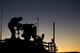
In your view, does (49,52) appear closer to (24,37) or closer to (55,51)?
(55,51)

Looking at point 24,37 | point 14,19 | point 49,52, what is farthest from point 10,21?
point 49,52

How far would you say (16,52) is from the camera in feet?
89.4

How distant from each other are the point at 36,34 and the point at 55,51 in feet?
10.5

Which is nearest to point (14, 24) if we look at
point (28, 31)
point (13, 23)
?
point (13, 23)

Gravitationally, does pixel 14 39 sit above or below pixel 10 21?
below

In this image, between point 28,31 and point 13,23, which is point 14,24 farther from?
point 28,31

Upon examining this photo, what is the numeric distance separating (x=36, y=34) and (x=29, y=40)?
127cm

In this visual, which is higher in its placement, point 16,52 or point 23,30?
point 23,30

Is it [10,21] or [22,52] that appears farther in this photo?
[10,21]

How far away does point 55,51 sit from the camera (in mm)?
30594

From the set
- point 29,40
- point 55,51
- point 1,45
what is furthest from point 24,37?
point 55,51

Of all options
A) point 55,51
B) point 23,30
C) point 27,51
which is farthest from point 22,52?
point 55,51

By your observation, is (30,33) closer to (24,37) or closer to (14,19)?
(24,37)

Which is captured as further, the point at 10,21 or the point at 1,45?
the point at 10,21
